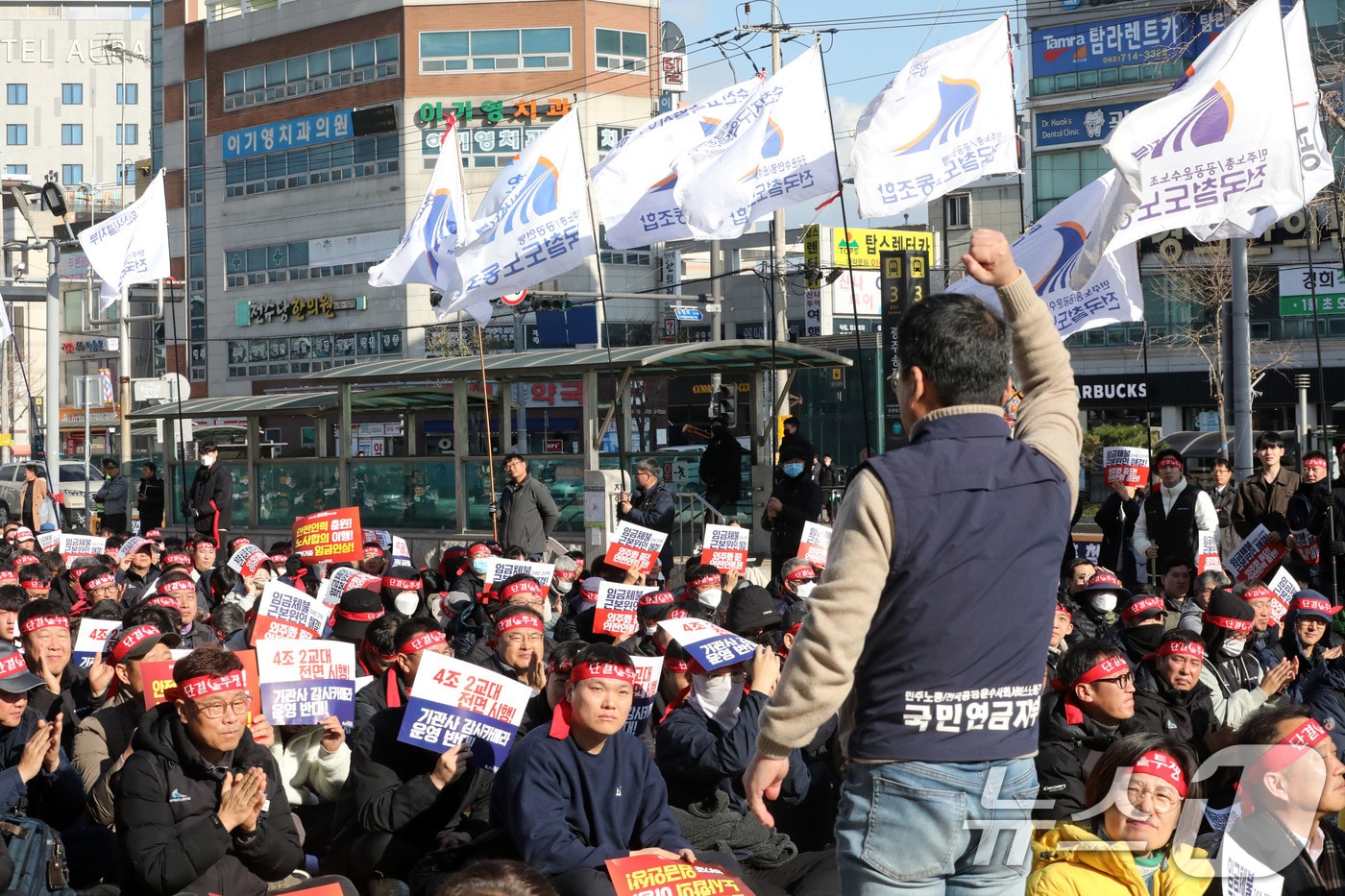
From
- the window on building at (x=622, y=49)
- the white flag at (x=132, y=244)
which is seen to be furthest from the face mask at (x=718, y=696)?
the window on building at (x=622, y=49)

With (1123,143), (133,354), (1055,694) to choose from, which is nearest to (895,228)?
(133,354)

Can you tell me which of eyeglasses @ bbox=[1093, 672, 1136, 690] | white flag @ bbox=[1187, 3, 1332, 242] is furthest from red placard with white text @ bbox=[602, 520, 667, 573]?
eyeglasses @ bbox=[1093, 672, 1136, 690]

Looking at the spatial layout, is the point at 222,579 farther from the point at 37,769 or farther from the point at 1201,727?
the point at 1201,727

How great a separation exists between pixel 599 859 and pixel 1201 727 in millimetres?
3368

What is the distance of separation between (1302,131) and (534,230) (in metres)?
7.29

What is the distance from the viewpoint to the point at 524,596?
32.2 ft

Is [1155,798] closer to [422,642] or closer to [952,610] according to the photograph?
[952,610]

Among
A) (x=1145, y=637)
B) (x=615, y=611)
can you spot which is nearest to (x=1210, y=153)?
(x=1145, y=637)

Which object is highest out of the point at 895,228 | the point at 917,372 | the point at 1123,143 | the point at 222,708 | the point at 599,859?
the point at 895,228

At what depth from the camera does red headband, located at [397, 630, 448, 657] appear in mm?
7098

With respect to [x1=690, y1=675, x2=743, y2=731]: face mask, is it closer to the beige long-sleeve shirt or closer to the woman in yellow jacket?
the woman in yellow jacket

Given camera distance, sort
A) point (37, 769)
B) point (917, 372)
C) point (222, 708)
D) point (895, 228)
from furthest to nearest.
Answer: point (895, 228)
point (37, 769)
point (222, 708)
point (917, 372)

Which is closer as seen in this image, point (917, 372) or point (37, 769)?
point (917, 372)

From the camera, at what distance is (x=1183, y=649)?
737cm
